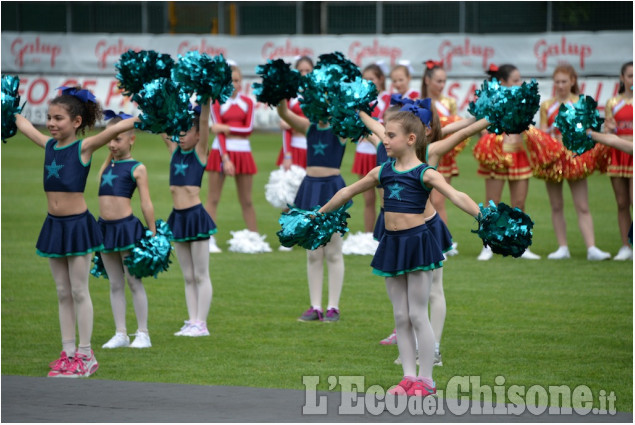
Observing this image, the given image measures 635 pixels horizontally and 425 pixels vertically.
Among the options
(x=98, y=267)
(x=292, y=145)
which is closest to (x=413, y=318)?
(x=98, y=267)

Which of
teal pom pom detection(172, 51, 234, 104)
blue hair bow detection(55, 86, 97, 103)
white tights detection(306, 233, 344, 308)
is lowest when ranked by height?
white tights detection(306, 233, 344, 308)

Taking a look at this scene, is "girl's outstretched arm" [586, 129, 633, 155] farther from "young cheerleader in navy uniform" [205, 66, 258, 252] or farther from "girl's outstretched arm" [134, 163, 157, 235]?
"young cheerleader in navy uniform" [205, 66, 258, 252]

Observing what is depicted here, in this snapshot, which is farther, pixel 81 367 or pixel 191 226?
pixel 191 226

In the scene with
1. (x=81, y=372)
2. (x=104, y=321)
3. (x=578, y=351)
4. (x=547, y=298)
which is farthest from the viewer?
(x=547, y=298)

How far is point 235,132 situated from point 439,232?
16.8 feet

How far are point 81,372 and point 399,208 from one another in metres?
2.05

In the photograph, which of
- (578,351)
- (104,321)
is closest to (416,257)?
(578,351)

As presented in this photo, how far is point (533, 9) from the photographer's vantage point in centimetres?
2403

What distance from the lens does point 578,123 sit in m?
6.36

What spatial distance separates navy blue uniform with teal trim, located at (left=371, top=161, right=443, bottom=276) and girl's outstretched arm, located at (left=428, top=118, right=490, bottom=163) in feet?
1.34

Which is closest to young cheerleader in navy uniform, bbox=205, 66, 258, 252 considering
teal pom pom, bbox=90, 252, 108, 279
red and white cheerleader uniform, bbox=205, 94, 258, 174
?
red and white cheerleader uniform, bbox=205, 94, 258, 174

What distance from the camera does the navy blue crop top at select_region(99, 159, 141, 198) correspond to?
677cm

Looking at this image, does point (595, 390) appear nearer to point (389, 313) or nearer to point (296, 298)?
point (389, 313)

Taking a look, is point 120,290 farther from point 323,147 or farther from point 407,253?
point 407,253
